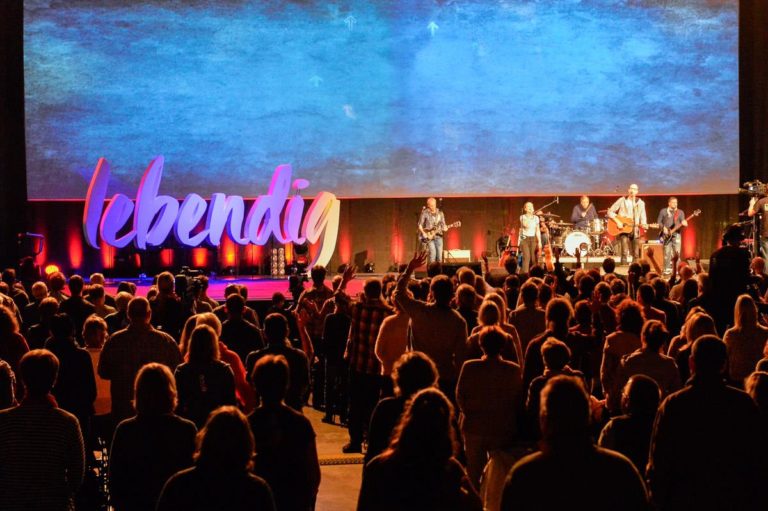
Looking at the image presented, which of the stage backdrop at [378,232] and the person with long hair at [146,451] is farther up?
the stage backdrop at [378,232]

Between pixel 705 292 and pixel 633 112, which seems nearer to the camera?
pixel 705 292

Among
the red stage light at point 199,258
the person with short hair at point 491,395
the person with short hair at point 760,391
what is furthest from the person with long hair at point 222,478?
the red stage light at point 199,258

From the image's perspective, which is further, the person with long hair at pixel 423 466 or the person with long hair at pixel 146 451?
the person with long hair at pixel 146 451

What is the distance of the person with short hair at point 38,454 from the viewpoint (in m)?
3.69

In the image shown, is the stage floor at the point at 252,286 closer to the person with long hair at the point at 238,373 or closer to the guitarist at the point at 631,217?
the guitarist at the point at 631,217

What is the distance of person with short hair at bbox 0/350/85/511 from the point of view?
3689mm

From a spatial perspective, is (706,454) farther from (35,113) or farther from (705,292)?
(35,113)

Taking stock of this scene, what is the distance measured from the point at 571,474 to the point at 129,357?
11.3ft

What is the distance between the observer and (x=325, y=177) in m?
19.9

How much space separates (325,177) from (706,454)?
16.7 metres

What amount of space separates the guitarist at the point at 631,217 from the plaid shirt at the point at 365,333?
12.7 meters

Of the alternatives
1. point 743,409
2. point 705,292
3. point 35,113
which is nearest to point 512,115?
point 35,113

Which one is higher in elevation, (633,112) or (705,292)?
(633,112)

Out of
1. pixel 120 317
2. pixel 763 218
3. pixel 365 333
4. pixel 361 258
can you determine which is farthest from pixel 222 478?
pixel 361 258
